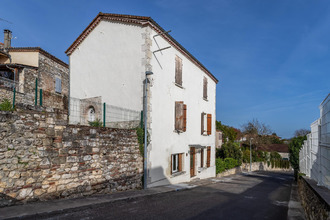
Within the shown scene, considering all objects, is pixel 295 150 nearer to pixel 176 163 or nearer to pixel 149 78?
pixel 176 163

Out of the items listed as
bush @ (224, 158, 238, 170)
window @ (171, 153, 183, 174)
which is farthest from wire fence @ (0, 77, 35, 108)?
bush @ (224, 158, 238, 170)

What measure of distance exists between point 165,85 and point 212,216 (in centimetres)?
733

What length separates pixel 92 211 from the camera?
5.97m

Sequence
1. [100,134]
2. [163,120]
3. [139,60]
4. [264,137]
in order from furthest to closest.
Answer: [264,137]
[163,120]
[139,60]
[100,134]

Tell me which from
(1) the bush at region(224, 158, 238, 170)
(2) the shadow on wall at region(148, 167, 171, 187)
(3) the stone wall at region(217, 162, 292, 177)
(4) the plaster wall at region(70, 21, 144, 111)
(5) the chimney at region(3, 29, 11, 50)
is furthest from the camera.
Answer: (3) the stone wall at region(217, 162, 292, 177)

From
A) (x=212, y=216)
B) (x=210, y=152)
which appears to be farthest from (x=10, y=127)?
(x=210, y=152)

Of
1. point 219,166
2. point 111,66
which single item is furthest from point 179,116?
point 219,166

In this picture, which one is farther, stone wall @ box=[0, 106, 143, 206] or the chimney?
the chimney

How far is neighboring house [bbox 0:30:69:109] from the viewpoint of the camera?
15.1 m

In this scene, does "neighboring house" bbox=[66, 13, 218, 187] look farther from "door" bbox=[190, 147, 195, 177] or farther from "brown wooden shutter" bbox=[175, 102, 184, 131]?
"door" bbox=[190, 147, 195, 177]

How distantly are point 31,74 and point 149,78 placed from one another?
33.6ft

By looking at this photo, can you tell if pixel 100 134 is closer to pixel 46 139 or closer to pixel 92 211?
pixel 46 139

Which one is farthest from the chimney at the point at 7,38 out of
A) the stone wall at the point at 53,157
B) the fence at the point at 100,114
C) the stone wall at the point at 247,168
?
the stone wall at the point at 247,168

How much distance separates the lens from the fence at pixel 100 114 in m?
10.8
